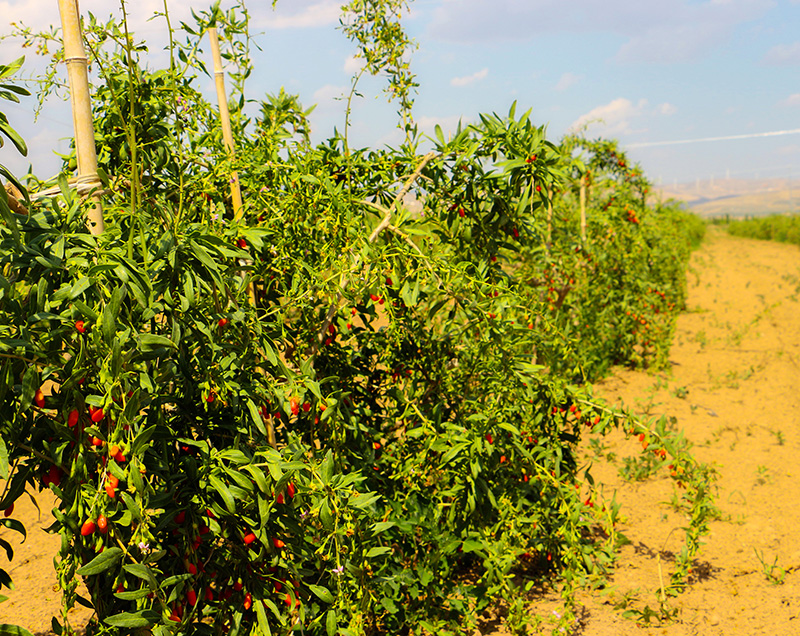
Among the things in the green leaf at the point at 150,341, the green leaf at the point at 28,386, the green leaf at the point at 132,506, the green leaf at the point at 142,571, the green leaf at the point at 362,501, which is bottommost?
the green leaf at the point at 362,501

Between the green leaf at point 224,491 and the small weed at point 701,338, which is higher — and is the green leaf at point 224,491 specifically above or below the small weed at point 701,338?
A: above

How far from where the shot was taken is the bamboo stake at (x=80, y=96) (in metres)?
1.81

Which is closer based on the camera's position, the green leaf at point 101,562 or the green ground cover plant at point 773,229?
the green leaf at point 101,562

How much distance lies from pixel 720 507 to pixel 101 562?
409 centimetres

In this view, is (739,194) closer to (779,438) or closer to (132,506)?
(779,438)

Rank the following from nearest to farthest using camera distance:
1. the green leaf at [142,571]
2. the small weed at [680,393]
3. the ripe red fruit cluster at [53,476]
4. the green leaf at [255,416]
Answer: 1. the green leaf at [142,571]
2. the ripe red fruit cluster at [53,476]
3. the green leaf at [255,416]
4. the small weed at [680,393]

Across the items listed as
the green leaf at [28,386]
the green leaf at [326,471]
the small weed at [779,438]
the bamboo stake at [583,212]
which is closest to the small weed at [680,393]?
the small weed at [779,438]

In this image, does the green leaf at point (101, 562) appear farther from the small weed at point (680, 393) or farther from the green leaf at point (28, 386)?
the small weed at point (680, 393)

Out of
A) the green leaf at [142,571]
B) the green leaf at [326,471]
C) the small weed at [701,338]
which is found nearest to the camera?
the green leaf at [142,571]

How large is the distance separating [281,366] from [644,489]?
3.59 metres

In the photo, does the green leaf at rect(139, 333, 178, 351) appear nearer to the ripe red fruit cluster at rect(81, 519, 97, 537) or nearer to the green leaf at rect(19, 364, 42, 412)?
the green leaf at rect(19, 364, 42, 412)

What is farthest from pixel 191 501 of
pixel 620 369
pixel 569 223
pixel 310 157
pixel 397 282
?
pixel 620 369

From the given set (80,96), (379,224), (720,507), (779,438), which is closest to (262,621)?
(379,224)

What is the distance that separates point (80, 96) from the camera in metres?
1.83
